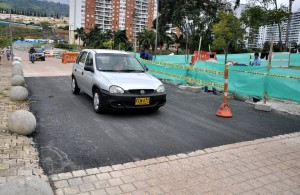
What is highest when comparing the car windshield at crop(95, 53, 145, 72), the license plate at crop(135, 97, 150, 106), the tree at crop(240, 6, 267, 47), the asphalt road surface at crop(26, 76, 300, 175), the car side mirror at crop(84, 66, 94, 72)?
the tree at crop(240, 6, 267, 47)

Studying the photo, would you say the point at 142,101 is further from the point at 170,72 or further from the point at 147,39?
the point at 147,39

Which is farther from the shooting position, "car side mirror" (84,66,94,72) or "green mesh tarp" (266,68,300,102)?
"green mesh tarp" (266,68,300,102)

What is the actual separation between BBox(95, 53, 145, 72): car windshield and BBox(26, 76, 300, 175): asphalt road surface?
1259mm

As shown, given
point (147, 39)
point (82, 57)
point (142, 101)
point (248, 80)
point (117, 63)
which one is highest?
point (147, 39)

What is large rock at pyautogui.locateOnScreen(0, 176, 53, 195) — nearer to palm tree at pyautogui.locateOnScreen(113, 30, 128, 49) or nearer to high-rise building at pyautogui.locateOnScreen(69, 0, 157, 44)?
palm tree at pyautogui.locateOnScreen(113, 30, 128, 49)

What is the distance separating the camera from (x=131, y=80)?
7.40 meters

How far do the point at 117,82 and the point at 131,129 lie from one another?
4.64ft

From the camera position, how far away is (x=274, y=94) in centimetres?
907

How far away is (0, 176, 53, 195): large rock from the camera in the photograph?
9.10 feet

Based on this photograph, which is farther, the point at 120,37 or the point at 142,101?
the point at 120,37

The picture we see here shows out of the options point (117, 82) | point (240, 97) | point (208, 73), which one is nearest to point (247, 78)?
point (240, 97)

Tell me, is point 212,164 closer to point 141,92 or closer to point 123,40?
point 141,92

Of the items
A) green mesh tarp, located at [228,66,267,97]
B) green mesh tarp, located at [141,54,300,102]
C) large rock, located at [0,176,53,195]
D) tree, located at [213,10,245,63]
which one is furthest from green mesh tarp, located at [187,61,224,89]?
tree, located at [213,10,245,63]

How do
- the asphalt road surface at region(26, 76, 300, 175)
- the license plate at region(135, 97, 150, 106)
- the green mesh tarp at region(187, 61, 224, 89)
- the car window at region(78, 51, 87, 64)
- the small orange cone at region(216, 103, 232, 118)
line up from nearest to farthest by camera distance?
1. the asphalt road surface at region(26, 76, 300, 175)
2. the license plate at region(135, 97, 150, 106)
3. the small orange cone at region(216, 103, 232, 118)
4. the car window at region(78, 51, 87, 64)
5. the green mesh tarp at region(187, 61, 224, 89)
